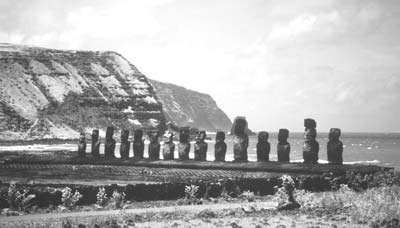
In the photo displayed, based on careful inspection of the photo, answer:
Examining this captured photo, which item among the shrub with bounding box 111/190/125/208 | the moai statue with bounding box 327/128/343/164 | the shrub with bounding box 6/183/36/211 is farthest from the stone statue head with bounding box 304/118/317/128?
the shrub with bounding box 6/183/36/211

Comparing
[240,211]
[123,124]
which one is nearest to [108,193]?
[240,211]

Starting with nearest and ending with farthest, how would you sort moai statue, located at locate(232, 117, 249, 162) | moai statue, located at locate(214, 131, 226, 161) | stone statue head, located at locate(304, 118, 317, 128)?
stone statue head, located at locate(304, 118, 317, 128), moai statue, located at locate(232, 117, 249, 162), moai statue, located at locate(214, 131, 226, 161)

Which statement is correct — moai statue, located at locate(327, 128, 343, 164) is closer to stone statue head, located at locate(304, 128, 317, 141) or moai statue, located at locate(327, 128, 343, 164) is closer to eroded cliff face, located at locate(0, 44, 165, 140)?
stone statue head, located at locate(304, 128, 317, 141)

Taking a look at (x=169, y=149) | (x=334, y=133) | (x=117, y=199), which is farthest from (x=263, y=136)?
(x=117, y=199)

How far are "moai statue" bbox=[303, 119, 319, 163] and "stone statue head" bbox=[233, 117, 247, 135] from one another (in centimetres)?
343

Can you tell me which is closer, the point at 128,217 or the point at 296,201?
the point at 128,217

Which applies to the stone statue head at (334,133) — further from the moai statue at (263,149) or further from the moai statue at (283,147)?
the moai statue at (263,149)

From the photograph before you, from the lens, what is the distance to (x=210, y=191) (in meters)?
16.6

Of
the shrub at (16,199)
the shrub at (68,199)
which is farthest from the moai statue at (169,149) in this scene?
the shrub at (16,199)

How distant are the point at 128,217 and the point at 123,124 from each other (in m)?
104

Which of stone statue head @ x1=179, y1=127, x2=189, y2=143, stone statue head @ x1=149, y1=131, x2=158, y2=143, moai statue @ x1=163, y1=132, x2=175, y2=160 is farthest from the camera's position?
stone statue head @ x1=149, y1=131, x2=158, y2=143

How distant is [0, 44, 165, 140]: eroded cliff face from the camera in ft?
313

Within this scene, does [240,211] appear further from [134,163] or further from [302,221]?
[134,163]

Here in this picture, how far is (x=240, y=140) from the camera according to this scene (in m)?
24.2
